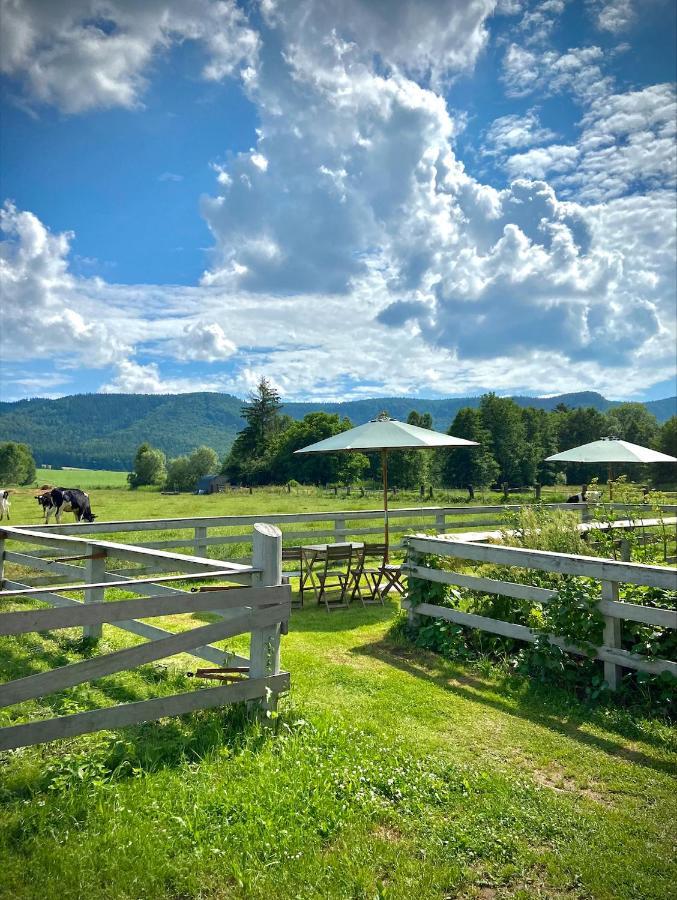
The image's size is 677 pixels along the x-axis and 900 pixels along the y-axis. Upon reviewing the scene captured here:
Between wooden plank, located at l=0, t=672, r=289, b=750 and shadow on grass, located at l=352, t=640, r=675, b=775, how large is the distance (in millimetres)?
1854

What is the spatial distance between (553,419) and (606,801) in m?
79.9

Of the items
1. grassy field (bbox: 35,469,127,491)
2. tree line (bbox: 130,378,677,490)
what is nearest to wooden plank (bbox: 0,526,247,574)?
tree line (bbox: 130,378,677,490)

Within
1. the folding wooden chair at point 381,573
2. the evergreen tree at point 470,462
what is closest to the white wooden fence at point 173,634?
the folding wooden chair at point 381,573

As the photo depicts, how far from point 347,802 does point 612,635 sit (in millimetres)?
2727

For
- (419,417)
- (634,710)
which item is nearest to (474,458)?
(419,417)

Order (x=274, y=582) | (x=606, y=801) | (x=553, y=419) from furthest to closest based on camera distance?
(x=553, y=419) → (x=274, y=582) → (x=606, y=801)

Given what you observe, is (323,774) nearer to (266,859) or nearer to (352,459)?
(266,859)

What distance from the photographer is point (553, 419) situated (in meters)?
77.8

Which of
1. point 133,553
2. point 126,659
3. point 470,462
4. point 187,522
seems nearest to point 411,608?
point 133,553

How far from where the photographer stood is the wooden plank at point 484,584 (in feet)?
16.6

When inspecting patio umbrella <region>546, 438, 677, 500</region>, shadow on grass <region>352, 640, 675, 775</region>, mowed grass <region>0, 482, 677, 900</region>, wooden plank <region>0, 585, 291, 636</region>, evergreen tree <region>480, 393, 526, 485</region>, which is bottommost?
shadow on grass <region>352, 640, 675, 775</region>

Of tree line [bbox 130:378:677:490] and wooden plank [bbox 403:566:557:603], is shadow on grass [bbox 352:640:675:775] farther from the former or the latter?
tree line [bbox 130:378:677:490]

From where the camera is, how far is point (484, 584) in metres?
5.57

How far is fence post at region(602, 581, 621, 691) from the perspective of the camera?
180 inches
